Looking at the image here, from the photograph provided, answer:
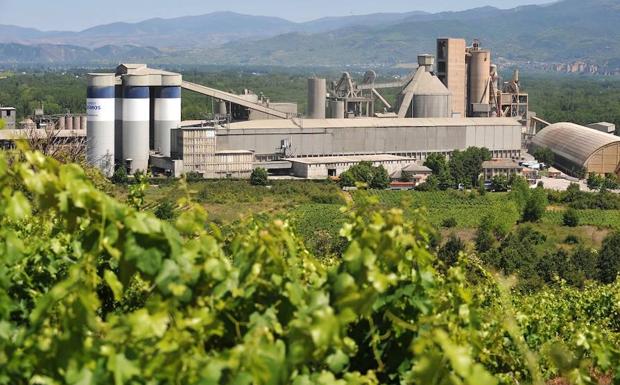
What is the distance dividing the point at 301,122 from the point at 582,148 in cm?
859

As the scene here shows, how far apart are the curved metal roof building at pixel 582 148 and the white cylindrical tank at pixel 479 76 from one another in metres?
2.56

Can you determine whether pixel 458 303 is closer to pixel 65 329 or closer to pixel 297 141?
pixel 65 329

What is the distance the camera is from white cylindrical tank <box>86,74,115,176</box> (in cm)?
2844

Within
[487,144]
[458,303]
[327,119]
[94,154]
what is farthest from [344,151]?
[458,303]

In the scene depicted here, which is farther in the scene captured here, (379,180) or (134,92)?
(379,180)

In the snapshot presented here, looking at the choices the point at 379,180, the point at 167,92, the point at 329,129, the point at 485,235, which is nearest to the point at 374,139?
the point at 329,129

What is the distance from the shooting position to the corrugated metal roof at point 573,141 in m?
34.2

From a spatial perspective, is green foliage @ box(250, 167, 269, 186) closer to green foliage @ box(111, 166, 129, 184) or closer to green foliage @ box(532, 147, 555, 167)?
green foliage @ box(111, 166, 129, 184)

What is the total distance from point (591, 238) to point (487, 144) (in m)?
13.7

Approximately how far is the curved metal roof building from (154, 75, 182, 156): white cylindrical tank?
11952 millimetres

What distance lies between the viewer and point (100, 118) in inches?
1123

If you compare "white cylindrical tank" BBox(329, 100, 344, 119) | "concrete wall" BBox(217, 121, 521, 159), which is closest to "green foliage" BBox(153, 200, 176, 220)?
"concrete wall" BBox(217, 121, 521, 159)

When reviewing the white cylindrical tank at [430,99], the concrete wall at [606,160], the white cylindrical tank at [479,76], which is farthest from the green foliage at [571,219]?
the white cylindrical tank at [479,76]

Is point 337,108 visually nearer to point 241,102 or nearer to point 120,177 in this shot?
point 241,102
